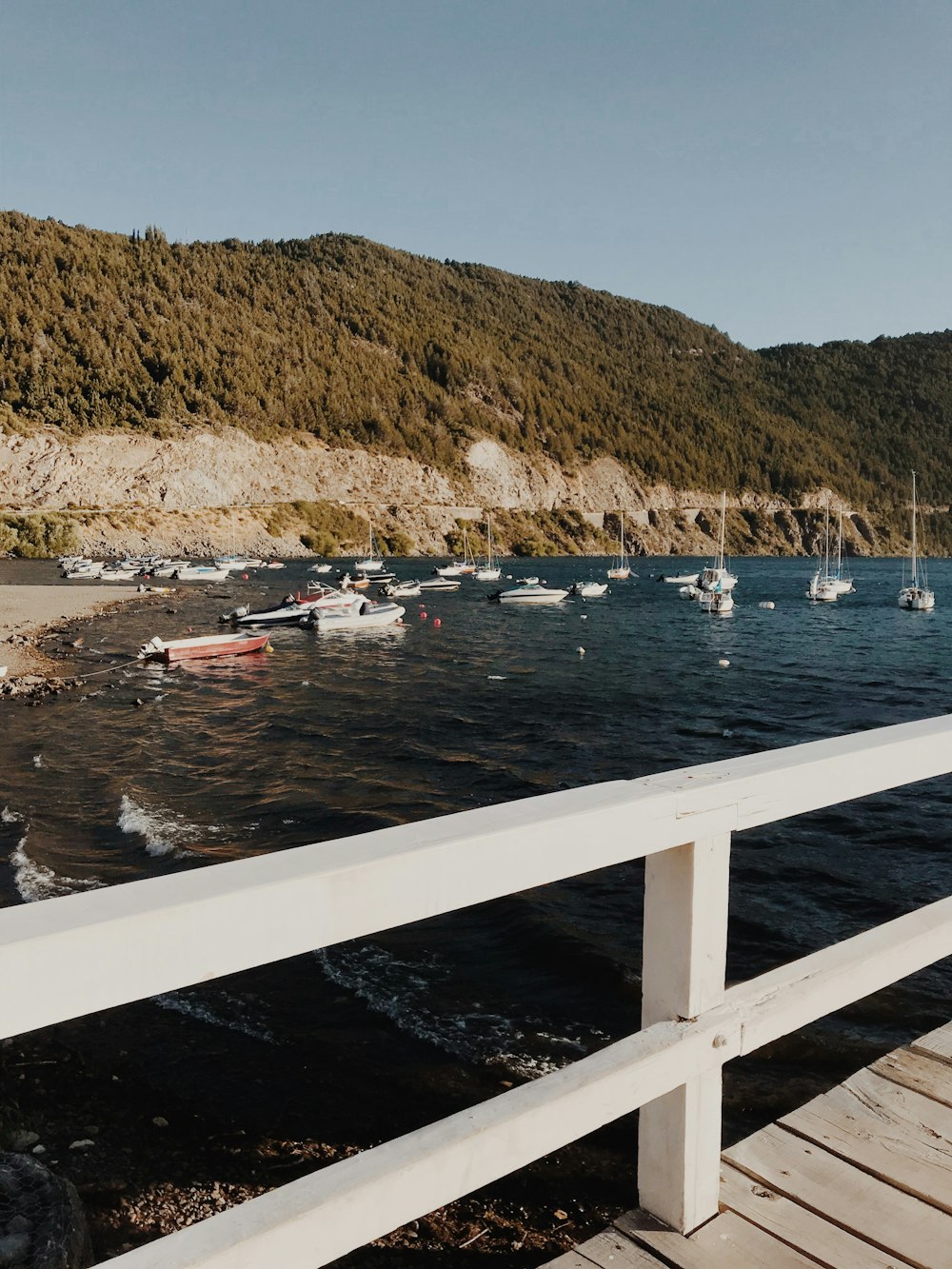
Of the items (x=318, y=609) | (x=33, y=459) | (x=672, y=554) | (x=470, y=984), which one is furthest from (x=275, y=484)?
(x=470, y=984)

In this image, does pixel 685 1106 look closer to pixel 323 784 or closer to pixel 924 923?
pixel 924 923

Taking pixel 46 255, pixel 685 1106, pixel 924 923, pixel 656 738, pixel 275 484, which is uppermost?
pixel 46 255

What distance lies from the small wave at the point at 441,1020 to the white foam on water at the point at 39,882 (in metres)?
3.11

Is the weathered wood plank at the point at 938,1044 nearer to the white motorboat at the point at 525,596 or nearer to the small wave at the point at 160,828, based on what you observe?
the small wave at the point at 160,828

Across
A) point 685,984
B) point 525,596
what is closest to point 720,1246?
point 685,984

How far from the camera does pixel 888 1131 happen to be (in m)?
2.74

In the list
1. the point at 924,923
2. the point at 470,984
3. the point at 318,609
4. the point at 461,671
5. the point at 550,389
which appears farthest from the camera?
the point at 550,389

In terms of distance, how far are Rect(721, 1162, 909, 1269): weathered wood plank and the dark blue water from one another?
4.41 metres

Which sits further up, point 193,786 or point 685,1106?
point 685,1106

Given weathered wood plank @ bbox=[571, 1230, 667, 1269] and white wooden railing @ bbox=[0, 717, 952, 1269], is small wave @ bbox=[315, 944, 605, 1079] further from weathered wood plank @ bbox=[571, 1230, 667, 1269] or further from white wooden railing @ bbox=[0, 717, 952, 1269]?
white wooden railing @ bbox=[0, 717, 952, 1269]

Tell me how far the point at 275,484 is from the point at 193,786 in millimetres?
121502

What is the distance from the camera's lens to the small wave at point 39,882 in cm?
957

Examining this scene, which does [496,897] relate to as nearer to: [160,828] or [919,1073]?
[919,1073]

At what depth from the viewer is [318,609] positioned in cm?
4322
